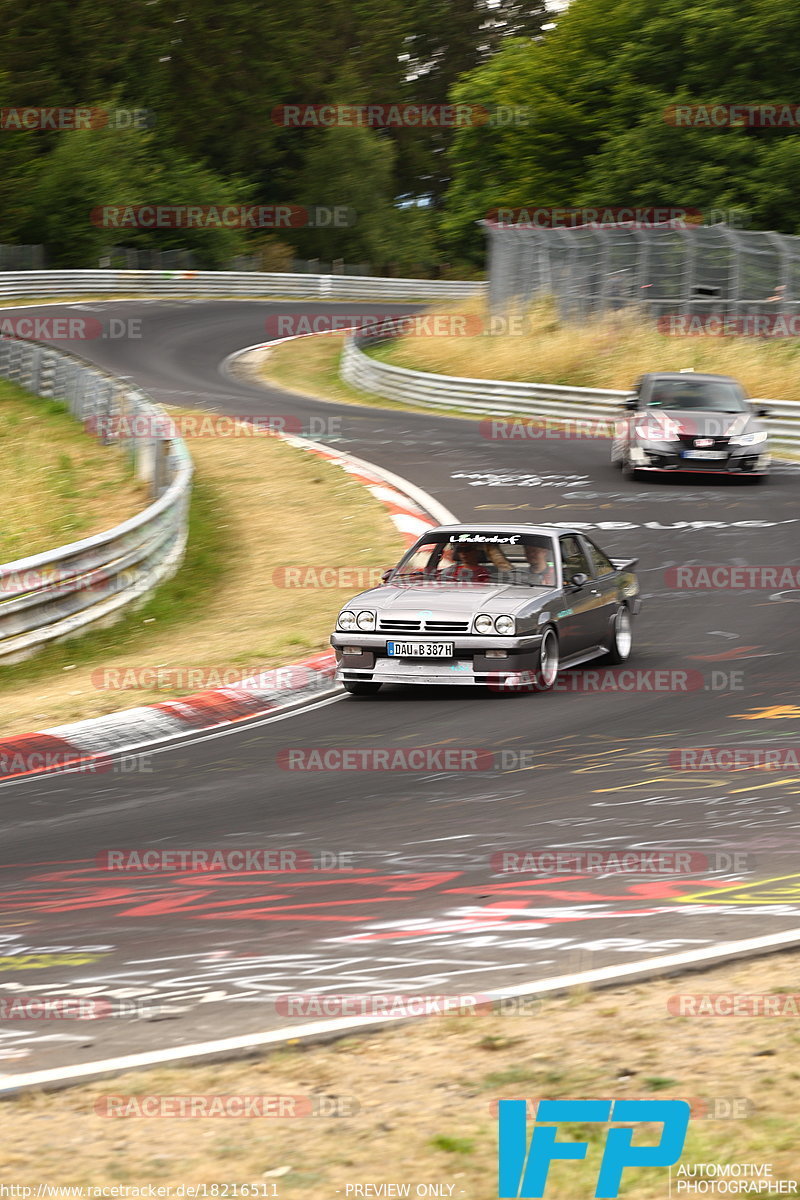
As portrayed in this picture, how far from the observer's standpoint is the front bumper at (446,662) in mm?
11336

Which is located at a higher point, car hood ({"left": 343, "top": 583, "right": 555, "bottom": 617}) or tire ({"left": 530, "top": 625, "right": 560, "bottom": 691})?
car hood ({"left": 343, "top": 583, "right": 555, "bottom": 617})

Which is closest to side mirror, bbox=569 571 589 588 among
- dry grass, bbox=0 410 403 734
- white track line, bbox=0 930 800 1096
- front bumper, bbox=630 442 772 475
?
dry grass, bbox=0 410 403 734

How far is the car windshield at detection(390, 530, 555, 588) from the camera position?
12.4 m

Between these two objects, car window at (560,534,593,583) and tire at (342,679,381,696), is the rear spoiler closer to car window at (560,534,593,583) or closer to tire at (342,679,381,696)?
car window at (560,534,593,583)

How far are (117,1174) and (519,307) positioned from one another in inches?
1413

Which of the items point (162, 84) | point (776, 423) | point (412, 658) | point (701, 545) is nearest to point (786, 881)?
point (412, 658)

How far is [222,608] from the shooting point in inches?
626

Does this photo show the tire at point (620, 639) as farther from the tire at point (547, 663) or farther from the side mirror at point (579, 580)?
the tire at point (547, 663)

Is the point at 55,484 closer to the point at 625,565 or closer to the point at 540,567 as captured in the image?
the point at 625,565

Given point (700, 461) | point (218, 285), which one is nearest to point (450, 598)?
point (700, 461)

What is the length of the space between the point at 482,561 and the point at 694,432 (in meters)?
11.1

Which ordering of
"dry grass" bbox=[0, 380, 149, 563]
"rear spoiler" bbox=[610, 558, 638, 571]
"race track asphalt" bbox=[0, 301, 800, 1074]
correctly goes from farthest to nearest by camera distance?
1. "dry grass" bbox=[0, 380, 149, 563]
2. "rear spoiler" bbox=[610, 558, 638, 571]
3. "race track asphalt" bbox=[0, 301, 800, 1074]

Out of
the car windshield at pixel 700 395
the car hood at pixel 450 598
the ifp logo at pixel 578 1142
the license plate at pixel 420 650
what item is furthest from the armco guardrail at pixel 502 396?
the ifp logo at pixel 578 1142

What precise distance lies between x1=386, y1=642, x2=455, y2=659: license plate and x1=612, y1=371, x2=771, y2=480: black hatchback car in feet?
40.1
